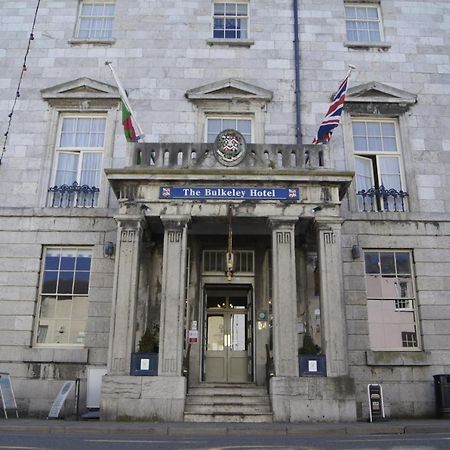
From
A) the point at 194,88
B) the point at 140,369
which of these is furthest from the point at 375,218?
the point at 140,369

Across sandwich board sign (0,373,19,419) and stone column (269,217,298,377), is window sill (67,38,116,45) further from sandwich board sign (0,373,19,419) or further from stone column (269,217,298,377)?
sandwich board sign (0,373,19,419)

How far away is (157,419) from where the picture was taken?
11812 mm

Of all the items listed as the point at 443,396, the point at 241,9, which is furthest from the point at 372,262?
the point at 241,9

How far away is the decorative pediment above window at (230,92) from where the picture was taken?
659 inches

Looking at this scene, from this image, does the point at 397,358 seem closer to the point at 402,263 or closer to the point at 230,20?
the point at 402,263

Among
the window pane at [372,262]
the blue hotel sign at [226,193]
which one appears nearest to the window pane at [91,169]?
the blue hotel sign at [226,193]

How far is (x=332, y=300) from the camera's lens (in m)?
12.7

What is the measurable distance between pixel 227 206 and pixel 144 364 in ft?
14.3

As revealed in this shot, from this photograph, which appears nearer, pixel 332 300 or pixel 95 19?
pixel 332 300

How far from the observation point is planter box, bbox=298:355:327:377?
12.3 meters

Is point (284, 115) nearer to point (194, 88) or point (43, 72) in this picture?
point (194, 88)

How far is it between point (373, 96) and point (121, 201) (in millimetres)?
8982

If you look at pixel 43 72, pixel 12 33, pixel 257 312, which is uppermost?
pixel 12 33

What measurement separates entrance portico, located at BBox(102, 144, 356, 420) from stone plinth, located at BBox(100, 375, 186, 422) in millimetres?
23
